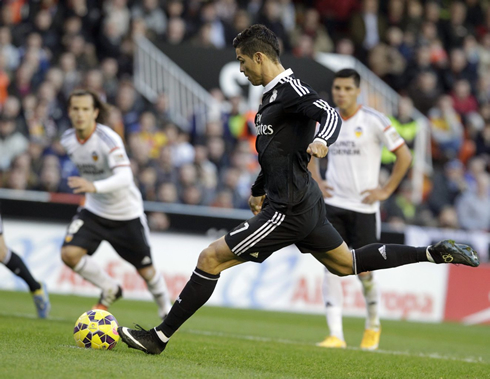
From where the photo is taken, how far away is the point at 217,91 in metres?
17.3

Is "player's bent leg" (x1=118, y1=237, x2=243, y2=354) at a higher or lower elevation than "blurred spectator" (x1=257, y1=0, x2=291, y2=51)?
lower

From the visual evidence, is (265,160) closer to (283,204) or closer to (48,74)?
(283,204)

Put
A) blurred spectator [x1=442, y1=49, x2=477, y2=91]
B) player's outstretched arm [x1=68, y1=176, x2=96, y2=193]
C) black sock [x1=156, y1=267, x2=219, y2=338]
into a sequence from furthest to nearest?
blurred spectator [x1=442, y1=49, x2=477, y2=91] < player's outstretched arm [x1=68, y1=176, x2=96, y2=193] < black sock [x1=156, y1=267, x2=219, y2=338]

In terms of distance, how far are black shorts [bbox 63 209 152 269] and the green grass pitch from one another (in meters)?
0.80

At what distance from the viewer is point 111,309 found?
11000 millimetres

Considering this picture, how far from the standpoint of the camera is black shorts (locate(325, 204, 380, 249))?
27.3ft

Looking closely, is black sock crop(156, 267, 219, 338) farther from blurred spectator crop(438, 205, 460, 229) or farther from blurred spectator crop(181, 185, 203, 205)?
blurred spectator crop(438, 205, 460, 229)

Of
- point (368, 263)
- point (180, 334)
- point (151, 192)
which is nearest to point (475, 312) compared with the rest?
point (151, 192)

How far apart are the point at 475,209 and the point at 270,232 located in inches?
469

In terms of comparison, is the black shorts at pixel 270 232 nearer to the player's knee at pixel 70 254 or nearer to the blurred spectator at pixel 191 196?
the player's knee at pixel 70 254

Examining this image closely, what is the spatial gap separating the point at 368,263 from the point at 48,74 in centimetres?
1095

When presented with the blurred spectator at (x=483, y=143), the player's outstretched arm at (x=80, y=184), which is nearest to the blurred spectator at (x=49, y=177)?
the player's outstretched arm at (x=80, y=184)

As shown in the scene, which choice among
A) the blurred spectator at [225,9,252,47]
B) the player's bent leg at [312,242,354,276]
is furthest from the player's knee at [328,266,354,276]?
the blurred spectator at [225,9,252,47]

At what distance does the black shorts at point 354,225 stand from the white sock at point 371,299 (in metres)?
0.41
